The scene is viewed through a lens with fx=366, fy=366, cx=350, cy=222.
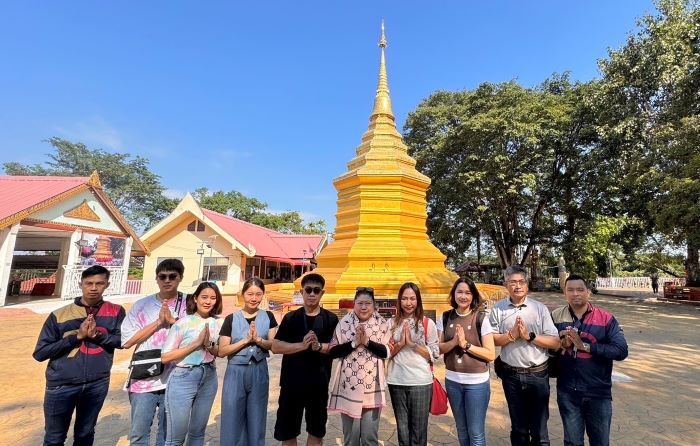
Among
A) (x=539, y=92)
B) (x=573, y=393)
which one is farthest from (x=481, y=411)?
(x=539, y=92)

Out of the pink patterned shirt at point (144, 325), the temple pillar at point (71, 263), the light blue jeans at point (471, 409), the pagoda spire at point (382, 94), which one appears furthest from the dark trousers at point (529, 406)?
the temple pillar at point (71, 263)

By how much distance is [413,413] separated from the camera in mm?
2980

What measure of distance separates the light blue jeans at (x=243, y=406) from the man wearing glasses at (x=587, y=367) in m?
2.45

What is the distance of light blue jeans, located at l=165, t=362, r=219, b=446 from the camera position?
2754 mm

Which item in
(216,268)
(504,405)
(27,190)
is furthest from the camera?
(216,268)

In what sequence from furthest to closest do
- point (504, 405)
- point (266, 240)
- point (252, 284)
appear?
point (266, 240) < point (504, 405) < point (252, 284)

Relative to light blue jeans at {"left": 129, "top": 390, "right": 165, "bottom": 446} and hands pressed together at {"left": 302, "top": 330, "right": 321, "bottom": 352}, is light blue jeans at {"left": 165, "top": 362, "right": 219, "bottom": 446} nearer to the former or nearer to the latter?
light blue jeans at {"left": 129, "top": 390, "right": 165, "bottom": 446}

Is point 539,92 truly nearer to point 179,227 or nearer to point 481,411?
point 179,227

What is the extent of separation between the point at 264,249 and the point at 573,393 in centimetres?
2025

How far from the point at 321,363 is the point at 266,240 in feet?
70.5

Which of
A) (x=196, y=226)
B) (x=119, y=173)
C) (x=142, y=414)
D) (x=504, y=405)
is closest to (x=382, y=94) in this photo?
(x=504, y=405)

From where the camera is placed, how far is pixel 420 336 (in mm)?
3062

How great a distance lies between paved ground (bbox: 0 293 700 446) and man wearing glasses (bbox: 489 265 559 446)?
2.81 feet

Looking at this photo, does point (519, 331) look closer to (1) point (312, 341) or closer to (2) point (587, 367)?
(2) point (587, 367)
